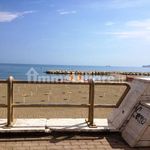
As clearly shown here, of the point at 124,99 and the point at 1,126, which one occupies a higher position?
the point at 124,99

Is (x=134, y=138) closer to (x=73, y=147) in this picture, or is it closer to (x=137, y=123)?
(x=137, y=123)

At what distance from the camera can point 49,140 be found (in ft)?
22.1

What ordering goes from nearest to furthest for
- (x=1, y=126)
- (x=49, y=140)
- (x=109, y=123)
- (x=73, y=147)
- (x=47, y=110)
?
(x=73, y=147) → (x=49, y=140) → (x=1, y=126) → (x=109, y=123) → (x=47, y=110)

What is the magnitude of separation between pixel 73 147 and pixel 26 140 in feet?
3.30

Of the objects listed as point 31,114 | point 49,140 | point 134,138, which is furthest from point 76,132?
point 31,114

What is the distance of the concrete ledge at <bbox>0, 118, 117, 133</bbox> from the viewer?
23.1ft

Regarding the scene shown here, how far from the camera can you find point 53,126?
732 centimetres

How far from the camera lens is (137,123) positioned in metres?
6.73

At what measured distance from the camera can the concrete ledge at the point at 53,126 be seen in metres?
7.05

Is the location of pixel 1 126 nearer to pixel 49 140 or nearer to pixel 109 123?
pixel 49 140

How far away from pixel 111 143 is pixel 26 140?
1694 millimetres

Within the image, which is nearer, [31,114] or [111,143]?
[111,143]

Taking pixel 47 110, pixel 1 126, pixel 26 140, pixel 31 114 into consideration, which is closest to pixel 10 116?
pixel 1 126

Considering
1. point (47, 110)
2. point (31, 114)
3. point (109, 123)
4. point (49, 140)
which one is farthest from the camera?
point (47, 110)
